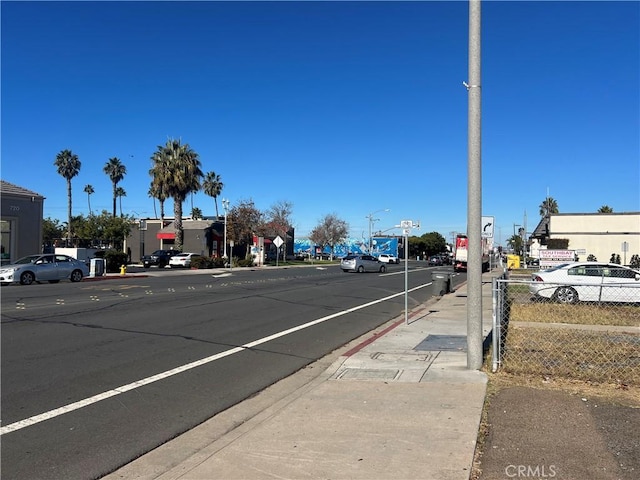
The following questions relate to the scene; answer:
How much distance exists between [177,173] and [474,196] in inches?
1895

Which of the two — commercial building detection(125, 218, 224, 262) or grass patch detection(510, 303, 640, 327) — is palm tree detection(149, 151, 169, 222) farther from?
grass patch detection(510, 303, 640, 327)

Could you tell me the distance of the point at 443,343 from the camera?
9781 millimetres

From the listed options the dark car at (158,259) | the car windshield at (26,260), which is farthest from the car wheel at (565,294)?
the dark car at (158,259)

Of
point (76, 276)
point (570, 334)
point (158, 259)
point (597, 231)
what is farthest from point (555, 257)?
point (158, 259)

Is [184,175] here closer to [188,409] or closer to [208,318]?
[208,318]

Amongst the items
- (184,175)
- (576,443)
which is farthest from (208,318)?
(184,175)

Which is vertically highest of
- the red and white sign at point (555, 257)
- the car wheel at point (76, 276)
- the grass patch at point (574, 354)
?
the red and white sign at point (555, 257)

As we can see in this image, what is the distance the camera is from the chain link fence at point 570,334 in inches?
288

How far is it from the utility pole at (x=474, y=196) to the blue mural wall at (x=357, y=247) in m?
86.3

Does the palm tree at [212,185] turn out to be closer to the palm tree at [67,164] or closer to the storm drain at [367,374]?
the palm tree at [67,164]

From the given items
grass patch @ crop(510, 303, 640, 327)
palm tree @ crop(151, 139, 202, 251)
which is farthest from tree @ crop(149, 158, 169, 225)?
grass patch @ crop(510, 303, 640, 327)

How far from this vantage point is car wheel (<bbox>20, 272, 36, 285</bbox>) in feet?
78.6

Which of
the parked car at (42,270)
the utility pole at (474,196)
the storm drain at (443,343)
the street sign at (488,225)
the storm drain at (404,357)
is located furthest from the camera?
the parked car at (42,270)

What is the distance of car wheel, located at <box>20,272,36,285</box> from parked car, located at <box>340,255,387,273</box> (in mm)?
22621
